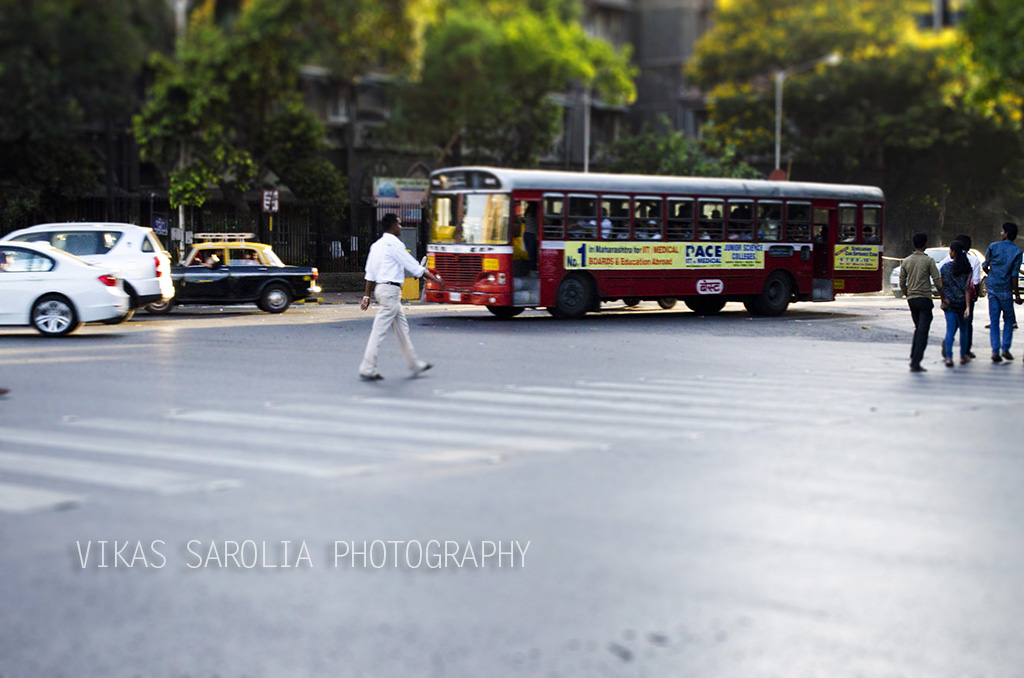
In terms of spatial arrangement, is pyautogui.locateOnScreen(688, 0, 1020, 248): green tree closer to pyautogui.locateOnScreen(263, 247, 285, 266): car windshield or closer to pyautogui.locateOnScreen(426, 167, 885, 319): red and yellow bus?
pyautogui.locateOnScreen(426, 167, 885, 319): red and yellow bus

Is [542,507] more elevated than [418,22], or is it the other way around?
[418,22]

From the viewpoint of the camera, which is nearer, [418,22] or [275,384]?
[275,384]

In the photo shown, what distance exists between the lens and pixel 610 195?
25.9 meters

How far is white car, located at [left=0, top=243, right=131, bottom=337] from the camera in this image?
20141 millimetres

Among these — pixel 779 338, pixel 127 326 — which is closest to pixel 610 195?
pixel 779 338

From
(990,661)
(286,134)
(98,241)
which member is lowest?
(990,661)

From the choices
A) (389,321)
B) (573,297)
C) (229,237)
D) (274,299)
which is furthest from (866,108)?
(389,321)

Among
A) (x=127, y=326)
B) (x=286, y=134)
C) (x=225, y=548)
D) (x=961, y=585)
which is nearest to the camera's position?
(x=961, y=585)

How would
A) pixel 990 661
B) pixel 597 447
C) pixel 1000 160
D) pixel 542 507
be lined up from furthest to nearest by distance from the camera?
pixel 1000 160, pixel 597 447, pixel 542 507, pixel 990 661

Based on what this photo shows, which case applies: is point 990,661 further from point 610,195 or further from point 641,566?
point 610,195

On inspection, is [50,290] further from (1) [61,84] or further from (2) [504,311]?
(2) [504,311]

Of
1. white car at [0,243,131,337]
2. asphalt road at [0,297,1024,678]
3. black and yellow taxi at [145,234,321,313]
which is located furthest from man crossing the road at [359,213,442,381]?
black and yellow taxi at [145,234,321,313]

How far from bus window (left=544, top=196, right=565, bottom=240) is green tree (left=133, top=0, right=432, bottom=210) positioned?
7.19 meters

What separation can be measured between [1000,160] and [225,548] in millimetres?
56380
